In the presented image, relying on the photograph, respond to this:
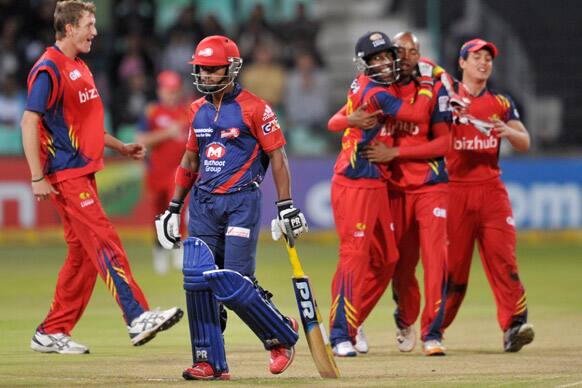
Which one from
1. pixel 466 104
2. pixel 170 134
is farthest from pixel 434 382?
pixel 170 134

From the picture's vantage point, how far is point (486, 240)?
10.6m

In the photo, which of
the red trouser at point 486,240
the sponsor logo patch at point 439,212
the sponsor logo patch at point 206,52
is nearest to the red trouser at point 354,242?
the sponsor logo patch at point 439,212

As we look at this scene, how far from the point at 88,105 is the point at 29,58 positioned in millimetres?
13831

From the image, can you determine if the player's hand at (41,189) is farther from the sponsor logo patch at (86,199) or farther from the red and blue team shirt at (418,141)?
the red and blue team shirt at (418,141)

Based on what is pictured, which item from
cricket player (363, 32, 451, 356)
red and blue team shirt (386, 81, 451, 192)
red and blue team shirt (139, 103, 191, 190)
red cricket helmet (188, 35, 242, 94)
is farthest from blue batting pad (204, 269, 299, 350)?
red and blue team shirt (139, 103, 191, 190)

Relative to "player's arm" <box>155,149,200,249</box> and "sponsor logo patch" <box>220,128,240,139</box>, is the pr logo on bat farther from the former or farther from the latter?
"sponsor logo patch" <box>220,128,240,139</box>

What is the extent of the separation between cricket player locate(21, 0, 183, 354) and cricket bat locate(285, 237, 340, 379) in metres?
1.30

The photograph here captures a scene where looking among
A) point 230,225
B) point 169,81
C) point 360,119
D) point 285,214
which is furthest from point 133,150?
point 169,81

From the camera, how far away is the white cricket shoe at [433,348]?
9.77 meters

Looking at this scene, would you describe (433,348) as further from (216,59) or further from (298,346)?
(216,59)

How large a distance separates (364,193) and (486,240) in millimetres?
1262

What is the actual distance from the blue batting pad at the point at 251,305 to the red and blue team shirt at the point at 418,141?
219 centimetres

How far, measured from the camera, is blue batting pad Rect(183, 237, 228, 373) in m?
8.11

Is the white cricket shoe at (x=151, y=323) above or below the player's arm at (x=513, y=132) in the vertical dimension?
below
